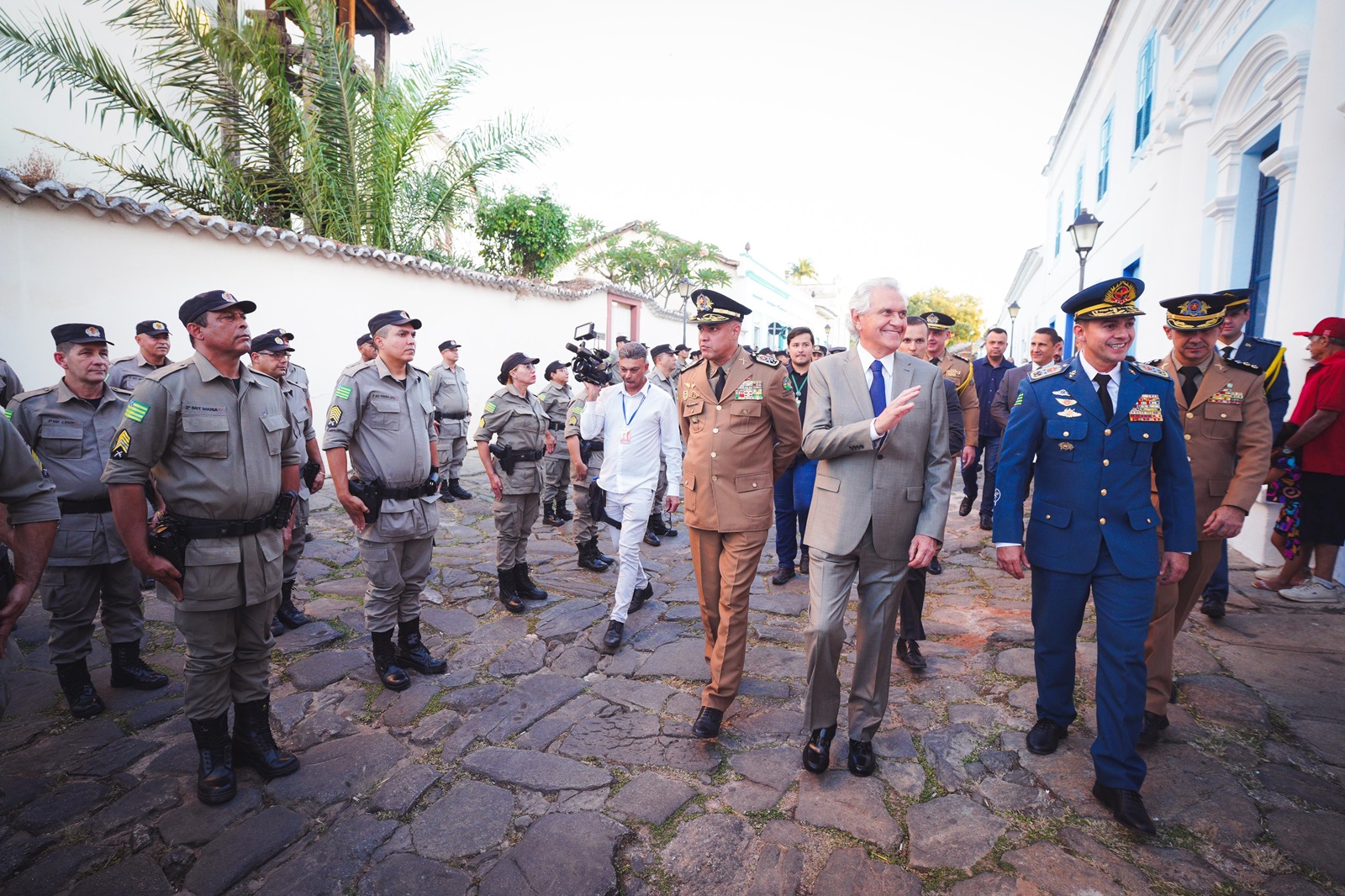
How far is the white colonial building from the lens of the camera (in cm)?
559

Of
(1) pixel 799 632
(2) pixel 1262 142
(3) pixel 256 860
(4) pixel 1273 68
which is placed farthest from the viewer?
(2) pixel 1262 142

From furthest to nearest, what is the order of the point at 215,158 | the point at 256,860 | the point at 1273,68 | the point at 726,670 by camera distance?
the point at 215,158 < the point at 1273,68 < the point at 726,670 < the point at 256,860

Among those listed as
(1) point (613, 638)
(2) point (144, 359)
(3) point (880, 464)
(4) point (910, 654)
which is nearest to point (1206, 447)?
(4) point (910, 654)

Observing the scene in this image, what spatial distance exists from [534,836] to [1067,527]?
2.57 metres

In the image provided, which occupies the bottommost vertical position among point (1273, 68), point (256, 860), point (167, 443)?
point (256, 860)

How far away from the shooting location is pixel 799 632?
4781 mm

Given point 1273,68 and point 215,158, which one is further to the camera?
point 215,158

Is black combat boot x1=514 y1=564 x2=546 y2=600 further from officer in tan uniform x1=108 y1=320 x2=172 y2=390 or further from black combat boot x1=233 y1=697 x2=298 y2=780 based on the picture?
officer in tan uniform x1=108 y1=320 x2=172 y2=390

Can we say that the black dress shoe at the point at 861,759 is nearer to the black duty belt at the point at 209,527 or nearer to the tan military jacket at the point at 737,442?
the tan military jacket at the point at 737,442

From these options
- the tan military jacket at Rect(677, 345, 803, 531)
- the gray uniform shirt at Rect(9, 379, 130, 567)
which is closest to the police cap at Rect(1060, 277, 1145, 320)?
the tan military jacket at Rect(677, 345, 803, 531)

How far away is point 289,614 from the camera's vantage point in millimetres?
4875

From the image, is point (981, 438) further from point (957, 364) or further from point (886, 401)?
point (886, 401)

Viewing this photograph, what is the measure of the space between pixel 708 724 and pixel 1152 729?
2158mm

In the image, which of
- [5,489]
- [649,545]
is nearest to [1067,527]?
[5,489]
